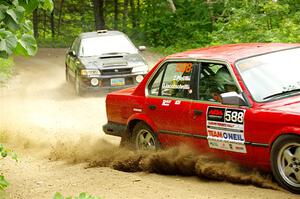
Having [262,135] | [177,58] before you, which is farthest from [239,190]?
[177,58]

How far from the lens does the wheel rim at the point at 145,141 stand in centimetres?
887

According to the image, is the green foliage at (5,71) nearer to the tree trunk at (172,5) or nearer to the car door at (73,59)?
the car door at (73,59)

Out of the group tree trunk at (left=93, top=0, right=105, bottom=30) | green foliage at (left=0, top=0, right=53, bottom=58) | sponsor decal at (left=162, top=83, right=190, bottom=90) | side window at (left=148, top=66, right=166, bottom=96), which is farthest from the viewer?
tree trunk at (left=93, top=0, right=105, bottom=30)

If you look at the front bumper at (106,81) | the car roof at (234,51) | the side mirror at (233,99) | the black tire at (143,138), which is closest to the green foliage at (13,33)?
the side mirror at (233,99)

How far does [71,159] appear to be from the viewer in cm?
998

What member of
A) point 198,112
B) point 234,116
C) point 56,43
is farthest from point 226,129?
point 56,43

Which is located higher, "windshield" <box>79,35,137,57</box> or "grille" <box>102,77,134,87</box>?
"windshield" <box>79,35,137,57</box>

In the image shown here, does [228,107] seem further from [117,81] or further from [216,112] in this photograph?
[117,81]

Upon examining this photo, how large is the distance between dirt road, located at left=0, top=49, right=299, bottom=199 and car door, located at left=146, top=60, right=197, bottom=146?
56 cm

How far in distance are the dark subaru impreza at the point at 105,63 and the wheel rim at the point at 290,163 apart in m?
10.2

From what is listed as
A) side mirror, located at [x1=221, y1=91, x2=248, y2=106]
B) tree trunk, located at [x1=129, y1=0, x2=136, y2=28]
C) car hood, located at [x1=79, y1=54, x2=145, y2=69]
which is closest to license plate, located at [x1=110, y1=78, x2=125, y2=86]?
car hood, located at [x1=79, y1=54, x2=145, y2=69]

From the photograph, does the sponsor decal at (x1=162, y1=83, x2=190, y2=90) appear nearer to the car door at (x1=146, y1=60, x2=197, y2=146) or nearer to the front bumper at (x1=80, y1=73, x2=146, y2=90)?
the car door at (x1=146, y1=60, x2=197, y2=146)

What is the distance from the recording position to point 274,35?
698 inches

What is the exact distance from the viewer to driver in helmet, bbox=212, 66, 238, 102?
774 centimetres
